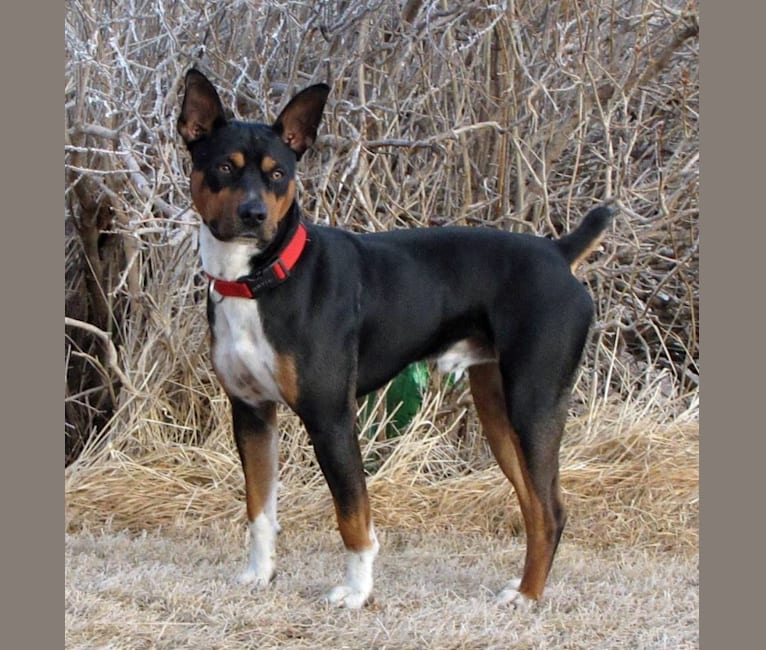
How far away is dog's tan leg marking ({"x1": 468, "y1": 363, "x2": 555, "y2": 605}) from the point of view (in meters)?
4.80

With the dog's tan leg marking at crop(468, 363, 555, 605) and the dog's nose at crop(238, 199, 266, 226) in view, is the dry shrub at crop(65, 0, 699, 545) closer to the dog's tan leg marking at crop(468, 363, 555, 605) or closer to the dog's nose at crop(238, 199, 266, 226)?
the dog's tan leg marking at crop(468, 363, 555, 605)

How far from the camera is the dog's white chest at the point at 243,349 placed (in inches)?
179

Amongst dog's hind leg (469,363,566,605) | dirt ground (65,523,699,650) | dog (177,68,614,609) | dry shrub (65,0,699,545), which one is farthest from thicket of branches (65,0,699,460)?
dog's hind leg (469,363,566,605)

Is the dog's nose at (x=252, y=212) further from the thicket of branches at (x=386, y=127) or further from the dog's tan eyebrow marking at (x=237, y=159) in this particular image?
the thicket of branches at (x=386, y=127)

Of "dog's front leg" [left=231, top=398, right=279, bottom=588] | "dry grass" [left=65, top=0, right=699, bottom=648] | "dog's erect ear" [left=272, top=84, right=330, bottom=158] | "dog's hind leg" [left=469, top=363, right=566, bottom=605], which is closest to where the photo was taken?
"dog's erect ear" [left=272, top=84, right=330, bottom=158]

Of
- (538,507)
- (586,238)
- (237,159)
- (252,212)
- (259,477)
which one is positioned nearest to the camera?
(252,212)

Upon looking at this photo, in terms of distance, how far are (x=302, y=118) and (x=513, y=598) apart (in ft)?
6.75

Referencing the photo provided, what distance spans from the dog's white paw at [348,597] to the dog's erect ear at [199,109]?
183 centimetres

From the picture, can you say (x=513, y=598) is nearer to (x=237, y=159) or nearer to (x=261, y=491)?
(x=261, y=491)

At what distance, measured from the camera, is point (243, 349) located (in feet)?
14.9

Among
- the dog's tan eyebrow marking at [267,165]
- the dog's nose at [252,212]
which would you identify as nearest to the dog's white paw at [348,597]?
the dog's nose at [252,212]

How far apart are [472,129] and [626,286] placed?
136 cm

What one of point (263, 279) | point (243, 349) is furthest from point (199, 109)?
point (243, 349)

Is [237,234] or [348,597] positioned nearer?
[237,234]
